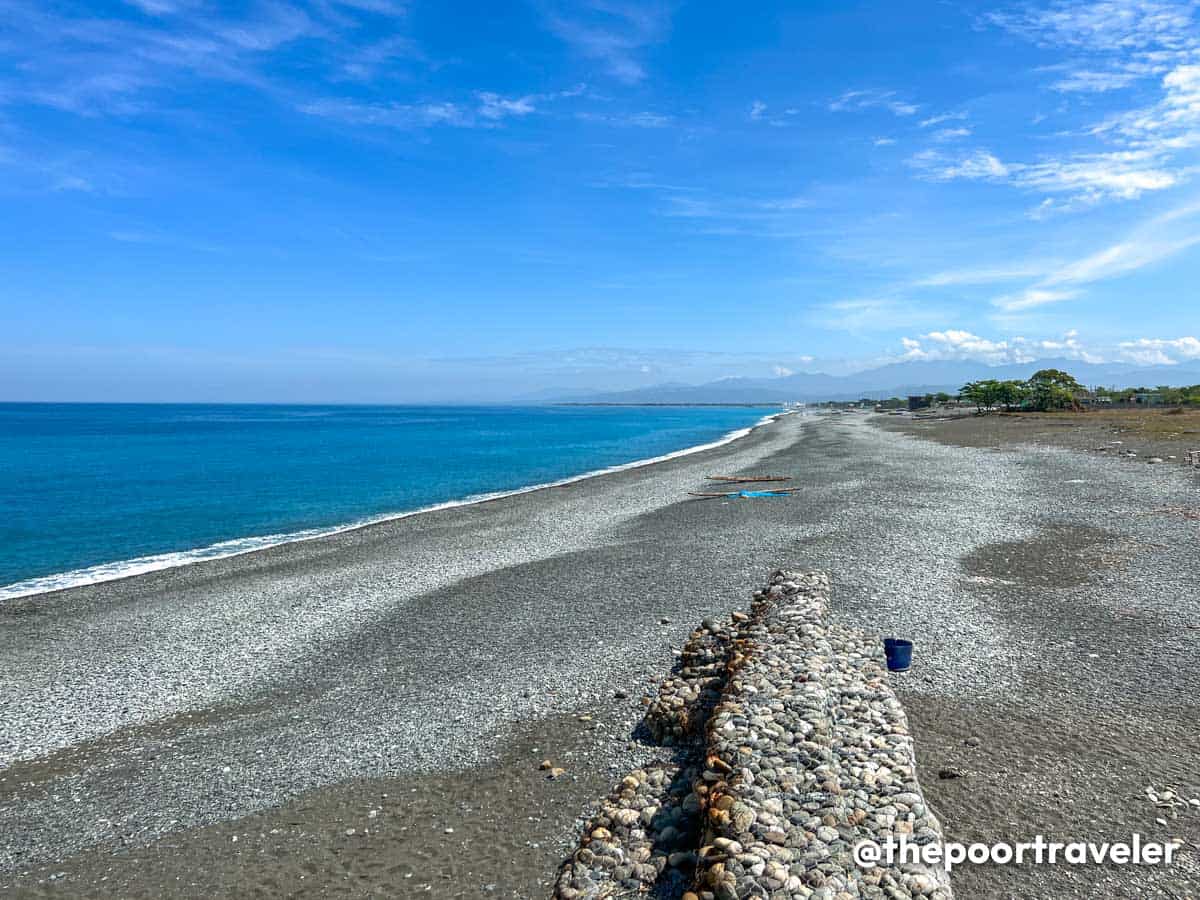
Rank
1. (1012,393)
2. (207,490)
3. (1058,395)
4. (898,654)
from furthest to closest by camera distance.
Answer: (1012,393) < (1058,395) < (207,490) < (898,654)

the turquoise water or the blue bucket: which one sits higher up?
the blue bucket

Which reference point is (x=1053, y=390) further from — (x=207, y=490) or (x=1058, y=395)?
(x=207, y=490)

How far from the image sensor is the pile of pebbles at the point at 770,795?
211 inches

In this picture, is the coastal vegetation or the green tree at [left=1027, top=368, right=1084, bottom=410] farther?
the coastal vegetation

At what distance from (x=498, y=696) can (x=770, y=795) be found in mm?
5282

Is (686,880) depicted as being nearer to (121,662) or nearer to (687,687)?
(687,687)

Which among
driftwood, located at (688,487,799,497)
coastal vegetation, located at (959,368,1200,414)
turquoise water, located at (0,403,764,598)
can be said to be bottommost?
turquoise water, located at (0,403,764,598)

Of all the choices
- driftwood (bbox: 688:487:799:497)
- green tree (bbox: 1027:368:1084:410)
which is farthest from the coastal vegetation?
driftwood (bbox: 688:487:799:497)

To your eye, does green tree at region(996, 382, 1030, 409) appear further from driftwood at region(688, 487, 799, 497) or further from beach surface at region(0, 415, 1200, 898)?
beach surface at region(0, 415, 1200, 898)

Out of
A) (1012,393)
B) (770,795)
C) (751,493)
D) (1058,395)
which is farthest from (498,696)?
(1012,393)

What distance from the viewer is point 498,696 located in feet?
34.1

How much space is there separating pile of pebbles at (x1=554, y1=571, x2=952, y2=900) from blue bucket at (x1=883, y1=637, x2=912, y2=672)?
1.07 meters

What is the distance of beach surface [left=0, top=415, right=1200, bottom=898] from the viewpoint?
687cm

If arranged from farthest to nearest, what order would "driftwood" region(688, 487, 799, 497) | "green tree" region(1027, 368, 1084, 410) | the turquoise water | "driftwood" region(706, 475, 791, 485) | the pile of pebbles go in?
"green tree" region(1027, 368, 1084, 410) < "driftwood" region(706, 475, 791, 485) < "driftwood" region(688, 487, 799, 497) < the turquoise water < the pile of pebbles
